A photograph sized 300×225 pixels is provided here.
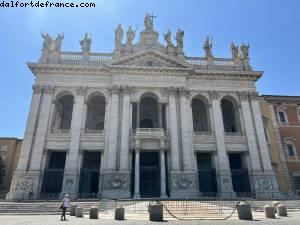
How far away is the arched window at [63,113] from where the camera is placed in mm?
28312

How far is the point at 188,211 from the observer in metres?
→ 14.3

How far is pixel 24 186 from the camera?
2267 cm

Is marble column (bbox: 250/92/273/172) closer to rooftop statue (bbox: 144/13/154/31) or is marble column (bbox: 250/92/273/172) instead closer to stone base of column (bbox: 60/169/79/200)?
rooftop statue (bbox: 144/13/154/31)

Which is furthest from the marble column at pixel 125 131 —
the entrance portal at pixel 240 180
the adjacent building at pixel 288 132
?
the adjacent building at pixel 288 132

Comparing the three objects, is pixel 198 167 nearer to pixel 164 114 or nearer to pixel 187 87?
pixel 164 114

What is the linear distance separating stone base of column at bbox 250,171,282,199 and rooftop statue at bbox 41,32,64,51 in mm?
26183

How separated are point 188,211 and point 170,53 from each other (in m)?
20.3

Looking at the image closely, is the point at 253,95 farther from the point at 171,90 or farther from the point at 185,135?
the point at 185,135

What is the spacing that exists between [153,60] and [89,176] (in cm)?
1465

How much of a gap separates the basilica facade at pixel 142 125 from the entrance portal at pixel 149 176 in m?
0.10

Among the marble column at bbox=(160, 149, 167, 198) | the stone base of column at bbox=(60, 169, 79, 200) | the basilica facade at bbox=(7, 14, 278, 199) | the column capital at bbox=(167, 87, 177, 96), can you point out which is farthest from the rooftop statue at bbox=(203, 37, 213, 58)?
the stone base of column at bbox=(60, 169, 79, 200)

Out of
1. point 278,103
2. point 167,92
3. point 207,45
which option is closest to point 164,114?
point 167,92

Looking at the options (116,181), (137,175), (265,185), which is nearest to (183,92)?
(137,175)

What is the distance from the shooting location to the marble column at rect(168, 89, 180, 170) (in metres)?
24.3
